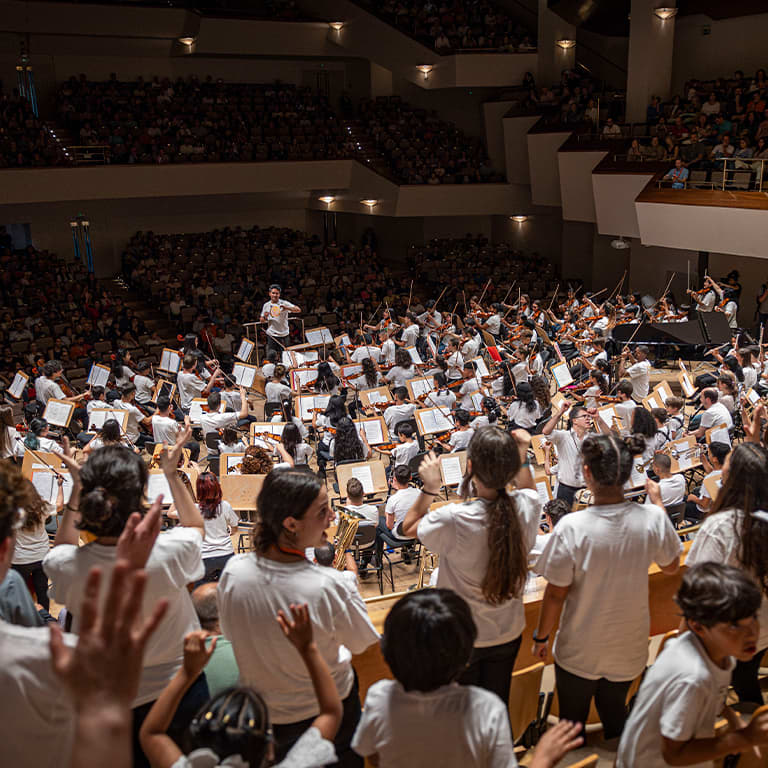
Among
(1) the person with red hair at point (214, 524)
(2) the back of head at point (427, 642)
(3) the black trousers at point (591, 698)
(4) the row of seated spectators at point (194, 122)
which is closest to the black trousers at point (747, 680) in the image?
(3) the black trousers at point (591, 698)

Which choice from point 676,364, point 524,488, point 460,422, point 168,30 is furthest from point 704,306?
point 168,30

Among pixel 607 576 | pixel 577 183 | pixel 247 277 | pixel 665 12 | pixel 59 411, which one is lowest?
pixel 59 411

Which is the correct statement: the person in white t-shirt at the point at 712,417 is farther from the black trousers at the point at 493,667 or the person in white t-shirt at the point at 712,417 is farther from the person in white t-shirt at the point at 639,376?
the black trousers at the point at 493,667

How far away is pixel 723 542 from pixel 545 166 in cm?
1911

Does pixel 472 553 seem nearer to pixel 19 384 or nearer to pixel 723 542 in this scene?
pixel 723 542

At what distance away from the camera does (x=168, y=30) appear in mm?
21609

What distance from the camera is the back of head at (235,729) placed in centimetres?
182

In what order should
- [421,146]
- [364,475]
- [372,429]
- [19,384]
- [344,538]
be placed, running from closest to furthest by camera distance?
[344,538] < [364,475] < [372,429] < [19,384] < [421,146]

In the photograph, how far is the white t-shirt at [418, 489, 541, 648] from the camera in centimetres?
287

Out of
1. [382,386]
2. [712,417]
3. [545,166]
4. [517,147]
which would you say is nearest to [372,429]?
[382,386]

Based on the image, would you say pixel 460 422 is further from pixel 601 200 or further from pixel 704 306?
pixel 601 200

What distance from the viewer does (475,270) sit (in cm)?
2222

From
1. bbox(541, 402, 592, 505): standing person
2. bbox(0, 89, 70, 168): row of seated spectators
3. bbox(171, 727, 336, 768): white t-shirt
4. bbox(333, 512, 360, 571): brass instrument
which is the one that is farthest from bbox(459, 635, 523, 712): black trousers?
bbox(0, 89, 70, 168): row of seated spectators

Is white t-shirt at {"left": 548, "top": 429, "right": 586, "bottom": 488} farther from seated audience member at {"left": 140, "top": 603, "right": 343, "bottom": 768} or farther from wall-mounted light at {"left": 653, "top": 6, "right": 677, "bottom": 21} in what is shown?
wall-mounted light at {"left": 653, "top": 6, "right": 677, "bottom": 21}
